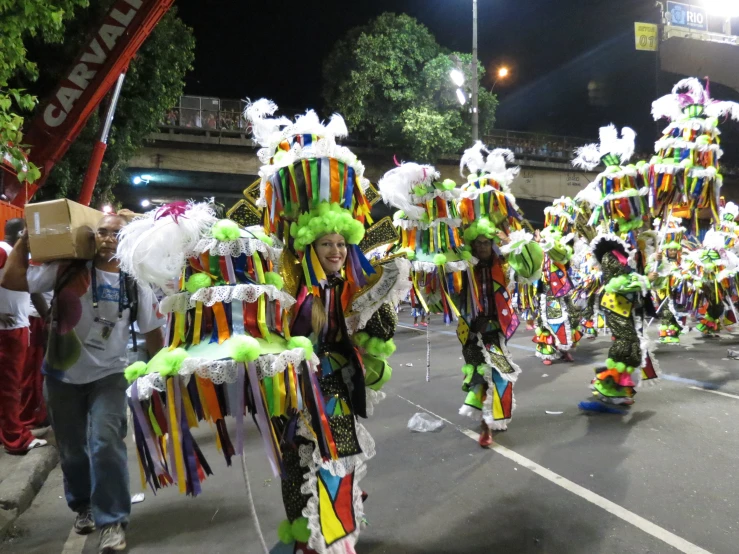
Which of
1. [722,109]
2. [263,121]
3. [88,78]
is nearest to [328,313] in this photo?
[263,121]

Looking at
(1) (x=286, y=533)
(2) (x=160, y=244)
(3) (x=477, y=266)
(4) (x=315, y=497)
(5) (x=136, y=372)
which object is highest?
(2) (x=160, y=244)

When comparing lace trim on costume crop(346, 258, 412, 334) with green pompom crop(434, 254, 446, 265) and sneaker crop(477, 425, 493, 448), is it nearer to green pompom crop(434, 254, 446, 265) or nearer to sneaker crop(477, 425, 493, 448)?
green pompom crop(434, 254, 446, 265)

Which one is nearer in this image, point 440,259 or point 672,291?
point 440,259

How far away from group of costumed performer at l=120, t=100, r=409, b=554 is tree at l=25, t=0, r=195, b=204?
8136 millimetres

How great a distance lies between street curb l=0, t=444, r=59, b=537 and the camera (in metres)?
3.41

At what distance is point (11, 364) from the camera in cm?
433

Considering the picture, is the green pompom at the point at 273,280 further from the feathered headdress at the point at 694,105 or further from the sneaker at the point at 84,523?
the feathered headdress at the point at 694,105

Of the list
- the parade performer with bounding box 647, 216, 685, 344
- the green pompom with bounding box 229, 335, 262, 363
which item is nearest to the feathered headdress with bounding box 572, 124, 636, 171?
the parade performer with bounding box 647, 216, 685, 344

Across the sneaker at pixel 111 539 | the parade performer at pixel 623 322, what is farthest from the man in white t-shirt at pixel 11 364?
the parade performer at pixel 623 322

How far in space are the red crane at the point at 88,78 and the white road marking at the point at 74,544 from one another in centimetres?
660

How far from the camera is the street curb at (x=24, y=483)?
3408 millimetres

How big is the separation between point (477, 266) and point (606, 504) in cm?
202

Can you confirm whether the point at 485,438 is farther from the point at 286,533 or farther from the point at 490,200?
the point at 286,533

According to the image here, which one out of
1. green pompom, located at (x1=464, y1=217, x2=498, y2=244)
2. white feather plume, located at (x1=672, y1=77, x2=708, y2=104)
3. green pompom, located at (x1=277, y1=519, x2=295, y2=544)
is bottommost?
green pompom, located at (x1=277, y1=519, x2=295, y2=544)
